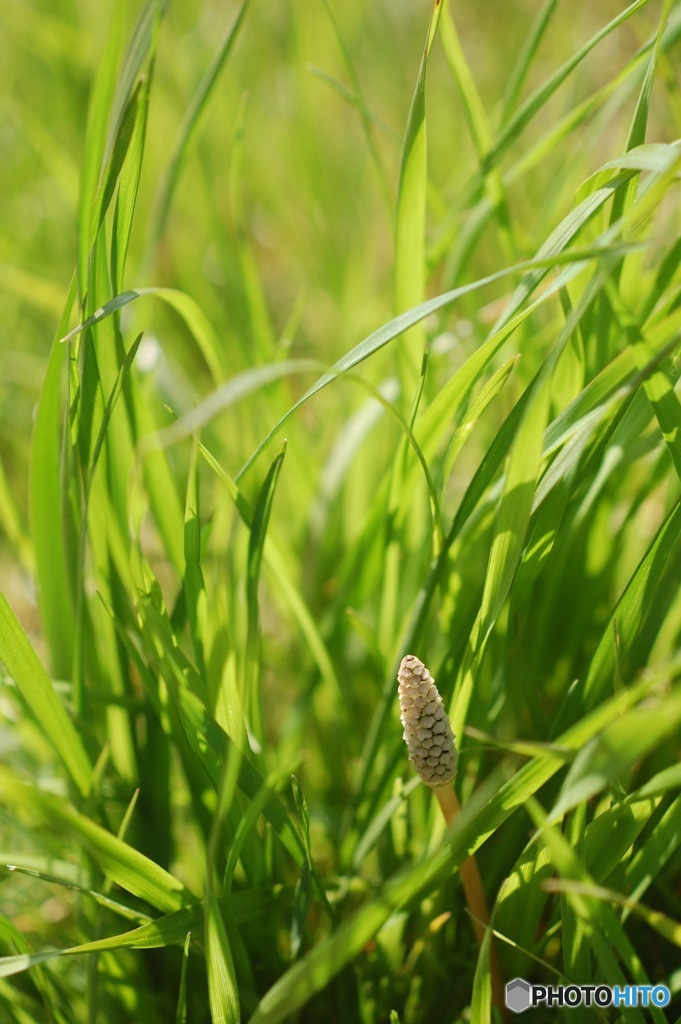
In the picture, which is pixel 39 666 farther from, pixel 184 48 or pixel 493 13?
pixel 493 13

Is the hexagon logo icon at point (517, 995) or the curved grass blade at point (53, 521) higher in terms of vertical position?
the curved grass blade at point (53, 521)

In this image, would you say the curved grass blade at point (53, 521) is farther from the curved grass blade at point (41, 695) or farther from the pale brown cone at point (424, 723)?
the pale brown cone at point (424, 723)

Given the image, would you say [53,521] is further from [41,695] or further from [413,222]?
[413,222]

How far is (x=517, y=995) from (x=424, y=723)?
31 centimetres

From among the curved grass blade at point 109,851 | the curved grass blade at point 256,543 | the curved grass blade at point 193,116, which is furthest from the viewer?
the curved grass blade at point 193,116

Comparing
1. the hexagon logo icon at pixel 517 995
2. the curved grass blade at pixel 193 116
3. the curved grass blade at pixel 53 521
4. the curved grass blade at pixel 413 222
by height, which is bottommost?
the hexagon logo icon at pixel 517 995

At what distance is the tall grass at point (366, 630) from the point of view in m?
0.48

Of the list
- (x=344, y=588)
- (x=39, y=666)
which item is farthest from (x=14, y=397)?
(x=39, y=666)

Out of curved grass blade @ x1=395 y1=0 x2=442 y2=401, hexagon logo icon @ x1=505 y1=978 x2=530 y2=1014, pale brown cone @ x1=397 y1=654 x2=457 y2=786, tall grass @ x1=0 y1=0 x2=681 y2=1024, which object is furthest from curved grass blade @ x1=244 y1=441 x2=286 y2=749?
hexagon logo icon @ x1=505 y1=978 x2=530 y2=1014

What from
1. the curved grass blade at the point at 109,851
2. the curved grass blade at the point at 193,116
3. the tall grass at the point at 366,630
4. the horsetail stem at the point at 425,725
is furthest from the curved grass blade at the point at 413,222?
the curved grass blade at the point at 109,851

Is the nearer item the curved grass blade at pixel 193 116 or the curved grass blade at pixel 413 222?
the curved grass blade at pixel 413 222

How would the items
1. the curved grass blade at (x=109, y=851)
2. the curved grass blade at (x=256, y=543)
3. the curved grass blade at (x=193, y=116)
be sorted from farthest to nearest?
the curved grass blade at (x=193, y=116) → the curved grass blade at (x=256, y=543) → the curved grass blade at (x=109, y=851)

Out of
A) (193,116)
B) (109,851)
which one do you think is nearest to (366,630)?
(109,851)

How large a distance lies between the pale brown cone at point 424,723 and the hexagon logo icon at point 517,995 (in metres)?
0.25
